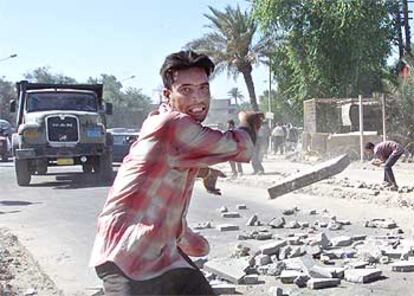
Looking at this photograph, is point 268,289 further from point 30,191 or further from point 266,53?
point 266,53

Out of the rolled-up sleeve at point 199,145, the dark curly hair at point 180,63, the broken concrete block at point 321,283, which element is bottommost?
the broken concrete block at point 321,283

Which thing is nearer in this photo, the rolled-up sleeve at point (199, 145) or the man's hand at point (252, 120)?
the rolled-up sleeve at point (199, 145)

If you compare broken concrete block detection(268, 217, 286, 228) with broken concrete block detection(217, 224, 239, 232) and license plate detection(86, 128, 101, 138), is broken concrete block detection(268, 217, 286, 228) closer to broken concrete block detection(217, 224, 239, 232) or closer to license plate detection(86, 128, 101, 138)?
broken concrete block detection(217, 224, 239, 232)

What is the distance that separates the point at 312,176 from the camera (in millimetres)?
4355

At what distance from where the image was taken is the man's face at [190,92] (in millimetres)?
2850

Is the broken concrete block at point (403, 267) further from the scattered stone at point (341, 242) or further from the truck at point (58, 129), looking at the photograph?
the truck at point (58, 129)

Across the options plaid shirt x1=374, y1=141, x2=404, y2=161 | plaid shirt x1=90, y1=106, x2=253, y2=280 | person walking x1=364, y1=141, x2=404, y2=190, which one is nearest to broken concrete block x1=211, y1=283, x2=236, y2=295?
plaid shirt x1=90, y1=106, x2=253, y2=280

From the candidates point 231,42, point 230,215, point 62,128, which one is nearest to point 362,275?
point 230,215

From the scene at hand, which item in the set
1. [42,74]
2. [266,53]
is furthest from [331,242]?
[42,74]

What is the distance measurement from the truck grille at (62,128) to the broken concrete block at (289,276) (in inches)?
479

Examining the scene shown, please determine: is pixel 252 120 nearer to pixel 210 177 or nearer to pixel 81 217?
pixel 210 177

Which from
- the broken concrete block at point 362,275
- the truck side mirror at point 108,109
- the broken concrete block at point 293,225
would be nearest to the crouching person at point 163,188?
the broken concrete block at point 362,275

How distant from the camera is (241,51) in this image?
35719 millimetres

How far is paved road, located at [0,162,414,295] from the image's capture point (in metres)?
7.18
